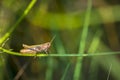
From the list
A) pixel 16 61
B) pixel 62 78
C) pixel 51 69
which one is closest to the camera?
pixel 62 78

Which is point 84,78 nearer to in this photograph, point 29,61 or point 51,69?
point 51,69

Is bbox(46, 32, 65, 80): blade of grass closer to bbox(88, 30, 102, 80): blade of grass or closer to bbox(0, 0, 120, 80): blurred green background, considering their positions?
bbox(0, 0, 120, 80): blurred green background

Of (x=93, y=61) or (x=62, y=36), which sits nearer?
(x=93, y=61)

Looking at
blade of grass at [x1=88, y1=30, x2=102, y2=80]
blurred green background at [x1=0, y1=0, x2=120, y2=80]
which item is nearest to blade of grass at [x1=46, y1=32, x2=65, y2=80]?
blurred green background at [x1=0, y1=0, x2=120, y2=80]

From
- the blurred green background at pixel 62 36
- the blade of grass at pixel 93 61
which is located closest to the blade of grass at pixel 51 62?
the blurred green background at pixel 62 36

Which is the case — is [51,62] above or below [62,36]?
below

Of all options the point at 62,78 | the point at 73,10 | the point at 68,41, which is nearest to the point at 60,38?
the point at 68,41

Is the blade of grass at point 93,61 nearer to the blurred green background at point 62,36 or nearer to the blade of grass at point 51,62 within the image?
the blurred green background at point 62,36

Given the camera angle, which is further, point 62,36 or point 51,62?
point 62,36
